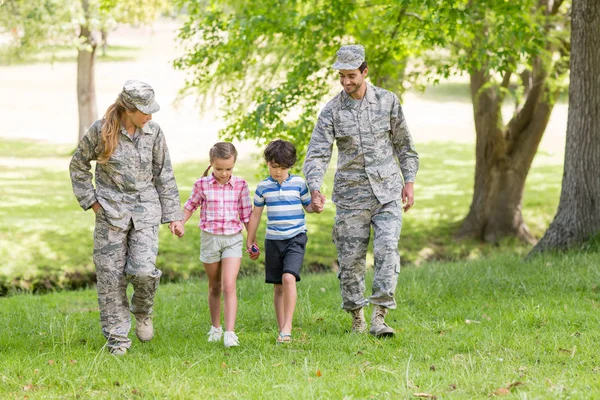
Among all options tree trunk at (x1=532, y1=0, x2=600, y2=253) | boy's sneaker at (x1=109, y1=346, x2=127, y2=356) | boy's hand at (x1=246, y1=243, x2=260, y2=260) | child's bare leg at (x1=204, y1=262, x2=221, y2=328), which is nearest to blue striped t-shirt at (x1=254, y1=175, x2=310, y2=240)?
boy's hand at (x1=246, y1=243, x2=260, y2=260)

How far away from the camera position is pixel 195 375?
568 cm

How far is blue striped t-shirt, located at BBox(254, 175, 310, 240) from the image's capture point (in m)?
6.75

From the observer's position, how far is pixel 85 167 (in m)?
6.62

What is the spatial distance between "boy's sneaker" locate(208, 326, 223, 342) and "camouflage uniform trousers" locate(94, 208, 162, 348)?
66 cm

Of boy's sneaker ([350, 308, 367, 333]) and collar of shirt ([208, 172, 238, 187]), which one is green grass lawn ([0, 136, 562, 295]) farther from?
collar of shirt ([208, 172, 238, 187])

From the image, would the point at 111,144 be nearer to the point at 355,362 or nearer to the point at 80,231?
the point at 355,362

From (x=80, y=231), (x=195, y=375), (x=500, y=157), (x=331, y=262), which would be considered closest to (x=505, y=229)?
(x=500, y=157)

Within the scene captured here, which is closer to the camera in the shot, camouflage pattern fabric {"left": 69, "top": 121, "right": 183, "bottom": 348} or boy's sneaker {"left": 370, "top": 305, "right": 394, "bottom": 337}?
camouflage pattern fabric {"left": 69, "top": 121, "right": 183, "bottom": 348}

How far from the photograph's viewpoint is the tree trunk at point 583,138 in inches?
420

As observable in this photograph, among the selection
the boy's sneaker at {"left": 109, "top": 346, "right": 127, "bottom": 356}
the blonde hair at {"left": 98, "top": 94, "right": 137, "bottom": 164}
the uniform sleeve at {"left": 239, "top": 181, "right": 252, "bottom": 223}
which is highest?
the blonde hair at {"left": 98, "top": 94, "right": 137, "bottom": 164}

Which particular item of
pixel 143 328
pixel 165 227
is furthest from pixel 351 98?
pixel 165 227

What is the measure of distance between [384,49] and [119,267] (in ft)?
26.4

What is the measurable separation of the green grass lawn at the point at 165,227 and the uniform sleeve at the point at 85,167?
5776mm

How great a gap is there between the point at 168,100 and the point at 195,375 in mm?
35890
